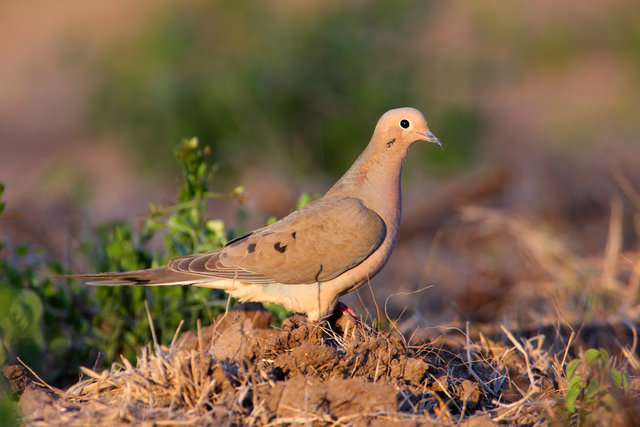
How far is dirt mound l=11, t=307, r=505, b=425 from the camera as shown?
8.73 ft

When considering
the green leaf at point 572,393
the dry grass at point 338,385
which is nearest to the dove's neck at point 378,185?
Result: the dry grass at point 338,385

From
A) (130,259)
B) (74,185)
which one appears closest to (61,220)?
(74,185)

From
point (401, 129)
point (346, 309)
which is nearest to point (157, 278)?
point (346, 309)

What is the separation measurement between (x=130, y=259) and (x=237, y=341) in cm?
162

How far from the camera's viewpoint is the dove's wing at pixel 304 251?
3.76 meters

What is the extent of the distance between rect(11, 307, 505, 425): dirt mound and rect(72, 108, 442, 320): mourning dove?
1.76 ft

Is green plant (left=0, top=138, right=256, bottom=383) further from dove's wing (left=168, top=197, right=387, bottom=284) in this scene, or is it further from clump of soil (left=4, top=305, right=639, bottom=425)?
clump of soil (left=4, top=305, right=639, bottom=425)

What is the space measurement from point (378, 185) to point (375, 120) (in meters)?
5.82

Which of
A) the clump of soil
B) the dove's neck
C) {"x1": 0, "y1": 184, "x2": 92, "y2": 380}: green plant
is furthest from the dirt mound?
the dove's neck

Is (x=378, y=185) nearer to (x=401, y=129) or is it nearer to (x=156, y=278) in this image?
(x=401, y=129)

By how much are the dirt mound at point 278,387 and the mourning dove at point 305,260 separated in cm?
54

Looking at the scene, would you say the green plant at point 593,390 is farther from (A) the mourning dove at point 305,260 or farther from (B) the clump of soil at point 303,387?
(A) the mourning dove at point 305,260

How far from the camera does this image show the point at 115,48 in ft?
38.1

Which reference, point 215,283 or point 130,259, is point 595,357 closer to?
point 215,283
